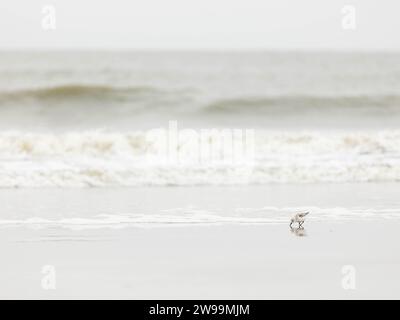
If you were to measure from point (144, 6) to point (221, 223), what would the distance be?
200 inches

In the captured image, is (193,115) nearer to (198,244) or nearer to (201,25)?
(201,25)

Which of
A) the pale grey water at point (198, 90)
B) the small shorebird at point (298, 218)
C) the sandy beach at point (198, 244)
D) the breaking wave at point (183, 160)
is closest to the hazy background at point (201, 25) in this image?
the pale grey water at point (198, 90)

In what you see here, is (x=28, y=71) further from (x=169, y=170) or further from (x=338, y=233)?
(x=338, y=233)

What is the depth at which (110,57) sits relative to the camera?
1127 centimetres

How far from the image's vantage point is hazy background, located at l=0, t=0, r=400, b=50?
10219mm

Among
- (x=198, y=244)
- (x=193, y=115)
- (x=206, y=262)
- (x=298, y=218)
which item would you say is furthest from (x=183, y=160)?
(x=206, y=262)

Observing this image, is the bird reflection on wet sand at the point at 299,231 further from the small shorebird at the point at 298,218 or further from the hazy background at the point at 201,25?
the hazy background at the point at 201,25

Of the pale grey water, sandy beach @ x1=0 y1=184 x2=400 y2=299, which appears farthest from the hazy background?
sandy beach @ x1=0 y1=184 x2=400 y2=299

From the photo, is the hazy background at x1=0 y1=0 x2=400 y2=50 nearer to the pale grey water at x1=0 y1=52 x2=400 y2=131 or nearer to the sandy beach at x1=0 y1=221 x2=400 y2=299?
the pale grey water at x1=0 y1=52 x2=400 y2=131

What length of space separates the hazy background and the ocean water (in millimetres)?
219

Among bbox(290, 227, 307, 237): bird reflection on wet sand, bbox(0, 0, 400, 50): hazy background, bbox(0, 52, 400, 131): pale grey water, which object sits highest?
bbox(0, 0, 400, 50): hazy background

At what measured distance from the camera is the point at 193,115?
9.63 meters

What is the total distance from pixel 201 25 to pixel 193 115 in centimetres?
168
